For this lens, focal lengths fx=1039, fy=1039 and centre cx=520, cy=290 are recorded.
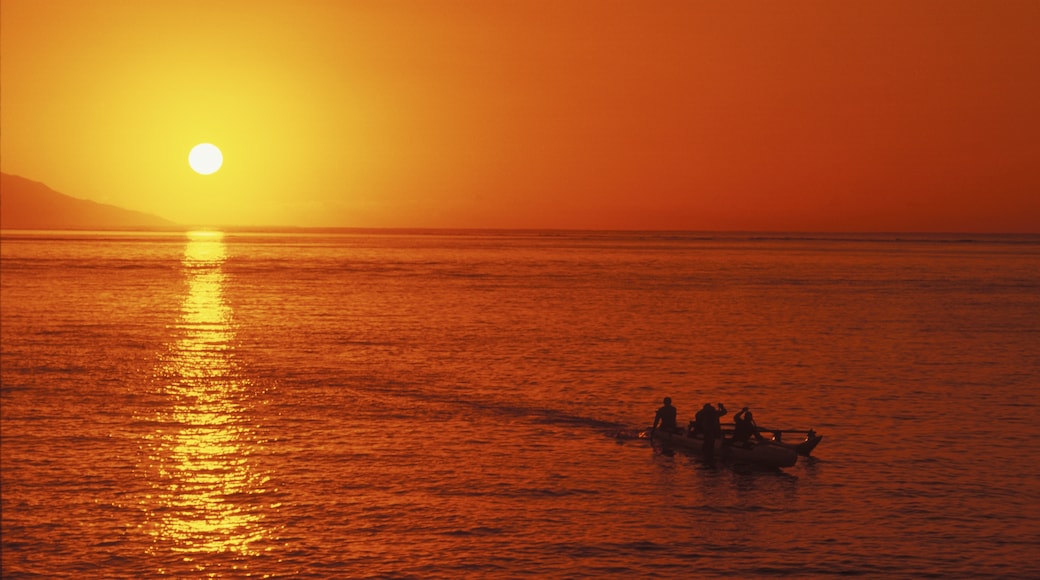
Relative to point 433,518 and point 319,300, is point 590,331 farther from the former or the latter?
point 433,518

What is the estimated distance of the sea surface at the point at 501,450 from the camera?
27.0 meters

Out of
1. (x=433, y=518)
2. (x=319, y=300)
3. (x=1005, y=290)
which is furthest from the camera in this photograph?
(x=1005, y=290)

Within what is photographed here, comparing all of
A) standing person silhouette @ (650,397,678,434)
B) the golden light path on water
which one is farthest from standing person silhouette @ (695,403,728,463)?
the golden light path on water

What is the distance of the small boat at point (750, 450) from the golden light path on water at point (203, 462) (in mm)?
15321

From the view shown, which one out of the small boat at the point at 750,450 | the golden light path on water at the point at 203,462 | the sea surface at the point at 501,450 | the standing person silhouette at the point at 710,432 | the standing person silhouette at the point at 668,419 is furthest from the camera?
the standing person silhouette at the point at 668,419

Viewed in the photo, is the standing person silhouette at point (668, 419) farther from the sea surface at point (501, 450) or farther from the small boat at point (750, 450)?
the sea surface at point (501, 450)

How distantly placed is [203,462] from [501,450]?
10491 millimetres

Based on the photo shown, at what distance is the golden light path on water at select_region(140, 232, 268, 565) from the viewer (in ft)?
92.2

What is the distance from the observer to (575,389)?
5209 centimetres

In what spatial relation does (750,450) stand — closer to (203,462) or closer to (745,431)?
(745,431)

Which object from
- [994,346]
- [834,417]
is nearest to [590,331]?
[994,346]

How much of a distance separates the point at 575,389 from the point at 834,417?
13.0 metres

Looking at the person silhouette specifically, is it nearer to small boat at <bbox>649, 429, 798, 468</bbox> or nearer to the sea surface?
small boat at <bbox>649, 429, 798, 468</bbox>

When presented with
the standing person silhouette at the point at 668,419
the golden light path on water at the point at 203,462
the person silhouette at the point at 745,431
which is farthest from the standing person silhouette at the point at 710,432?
the golden light path on water at the point at 203,462
